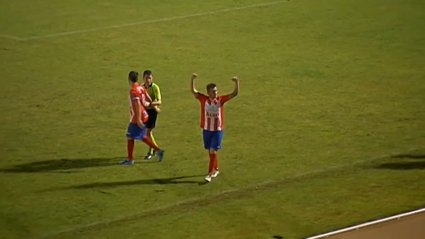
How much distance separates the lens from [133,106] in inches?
695

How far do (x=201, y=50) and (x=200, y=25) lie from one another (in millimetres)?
2384

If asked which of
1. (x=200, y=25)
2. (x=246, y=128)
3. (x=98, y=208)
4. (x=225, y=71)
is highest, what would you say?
(x=200, y=25)

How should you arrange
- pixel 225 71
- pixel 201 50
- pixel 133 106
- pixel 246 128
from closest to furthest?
pixel 133 106, pixel 246 128, pixel 225 71, pixel 201 50

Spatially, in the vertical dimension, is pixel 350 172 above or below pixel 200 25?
below

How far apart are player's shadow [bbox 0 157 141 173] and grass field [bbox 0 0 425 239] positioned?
50 mm

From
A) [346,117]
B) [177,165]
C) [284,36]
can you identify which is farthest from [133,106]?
[284,36]

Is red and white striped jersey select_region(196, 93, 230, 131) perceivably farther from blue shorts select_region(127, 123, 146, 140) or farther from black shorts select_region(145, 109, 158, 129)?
black shorts select_region(145, 109, 158, 129)

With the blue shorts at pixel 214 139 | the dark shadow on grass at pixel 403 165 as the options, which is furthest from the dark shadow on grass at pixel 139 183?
the dark shadow on grass at pixel 403 165

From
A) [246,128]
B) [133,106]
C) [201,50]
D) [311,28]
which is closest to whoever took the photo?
[133,106]

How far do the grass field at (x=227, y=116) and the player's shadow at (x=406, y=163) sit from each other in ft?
0.12

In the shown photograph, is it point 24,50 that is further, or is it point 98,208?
point 24,50

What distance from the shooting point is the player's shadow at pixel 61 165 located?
719 inches

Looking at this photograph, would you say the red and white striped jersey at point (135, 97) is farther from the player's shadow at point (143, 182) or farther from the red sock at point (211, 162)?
the red sock at point (211, 162)

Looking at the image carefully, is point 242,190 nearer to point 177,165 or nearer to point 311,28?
point 177,165
